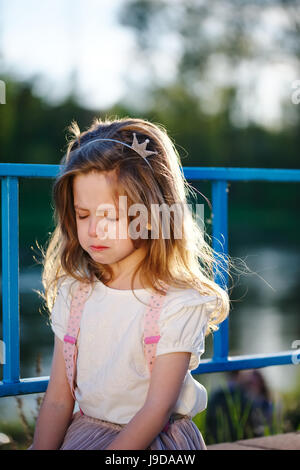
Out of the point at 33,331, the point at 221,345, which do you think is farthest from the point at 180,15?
the point at 221,345

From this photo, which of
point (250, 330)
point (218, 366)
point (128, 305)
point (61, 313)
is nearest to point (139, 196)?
point (128, 305)

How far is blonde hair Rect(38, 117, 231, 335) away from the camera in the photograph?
1.62 metres

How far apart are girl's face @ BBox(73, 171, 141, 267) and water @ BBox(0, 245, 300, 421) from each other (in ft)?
4.98

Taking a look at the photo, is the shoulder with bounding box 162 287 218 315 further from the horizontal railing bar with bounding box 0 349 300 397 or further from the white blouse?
the horizontal railing bar with bounding box 0 349 300 397

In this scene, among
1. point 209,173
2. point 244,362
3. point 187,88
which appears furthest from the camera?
point 187,88

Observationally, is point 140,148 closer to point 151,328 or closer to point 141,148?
point 141,148

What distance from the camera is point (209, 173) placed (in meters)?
2.31

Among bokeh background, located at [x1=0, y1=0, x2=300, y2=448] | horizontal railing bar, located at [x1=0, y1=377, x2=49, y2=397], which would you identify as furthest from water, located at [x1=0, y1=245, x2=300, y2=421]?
bokeh background, located at [x1=0, y1=0, x2=300, y2=448]

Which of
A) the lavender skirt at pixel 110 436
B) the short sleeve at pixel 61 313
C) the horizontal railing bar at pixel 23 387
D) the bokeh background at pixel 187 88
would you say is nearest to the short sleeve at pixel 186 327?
the lavender skirt at pixel 110 436

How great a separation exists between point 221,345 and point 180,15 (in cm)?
2344

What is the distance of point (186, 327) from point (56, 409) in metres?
0.37

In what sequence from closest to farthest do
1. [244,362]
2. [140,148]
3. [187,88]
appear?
[140,148]
[244,362]
[187,88]

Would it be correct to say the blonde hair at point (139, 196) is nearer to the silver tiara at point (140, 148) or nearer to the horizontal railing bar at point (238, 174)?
the silver tiara at point (140, 148)

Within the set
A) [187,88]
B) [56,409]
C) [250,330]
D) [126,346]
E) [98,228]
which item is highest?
[187,88]
